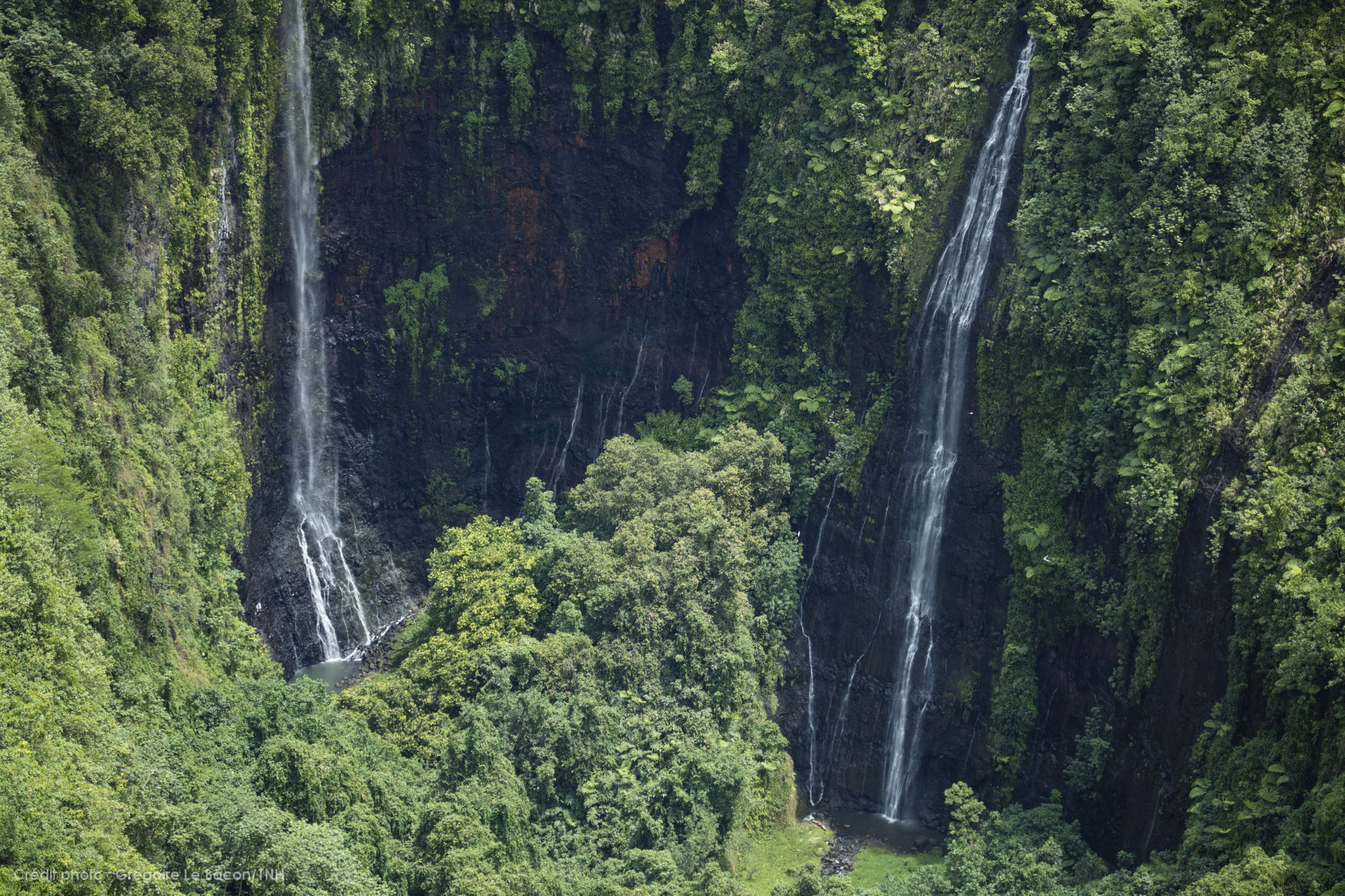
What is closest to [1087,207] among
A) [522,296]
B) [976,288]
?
[976,288]

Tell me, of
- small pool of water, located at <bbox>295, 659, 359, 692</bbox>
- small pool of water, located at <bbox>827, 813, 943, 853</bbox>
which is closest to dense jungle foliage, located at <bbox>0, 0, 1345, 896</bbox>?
small pool of water, located at <bbox>827, 813, 943, 853</bbox>

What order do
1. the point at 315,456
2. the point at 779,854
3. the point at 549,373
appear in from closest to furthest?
the point at 779,854
the point at 315,456
the point at 549,373

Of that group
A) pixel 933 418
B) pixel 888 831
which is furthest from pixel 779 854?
pixel 933 418

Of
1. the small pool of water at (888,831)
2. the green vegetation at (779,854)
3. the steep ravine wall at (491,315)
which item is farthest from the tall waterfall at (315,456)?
the small pool of water at (888,831)

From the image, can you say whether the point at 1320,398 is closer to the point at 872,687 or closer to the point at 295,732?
the point at 872,687

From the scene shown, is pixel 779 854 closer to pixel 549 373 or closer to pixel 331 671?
pixel 331 671
